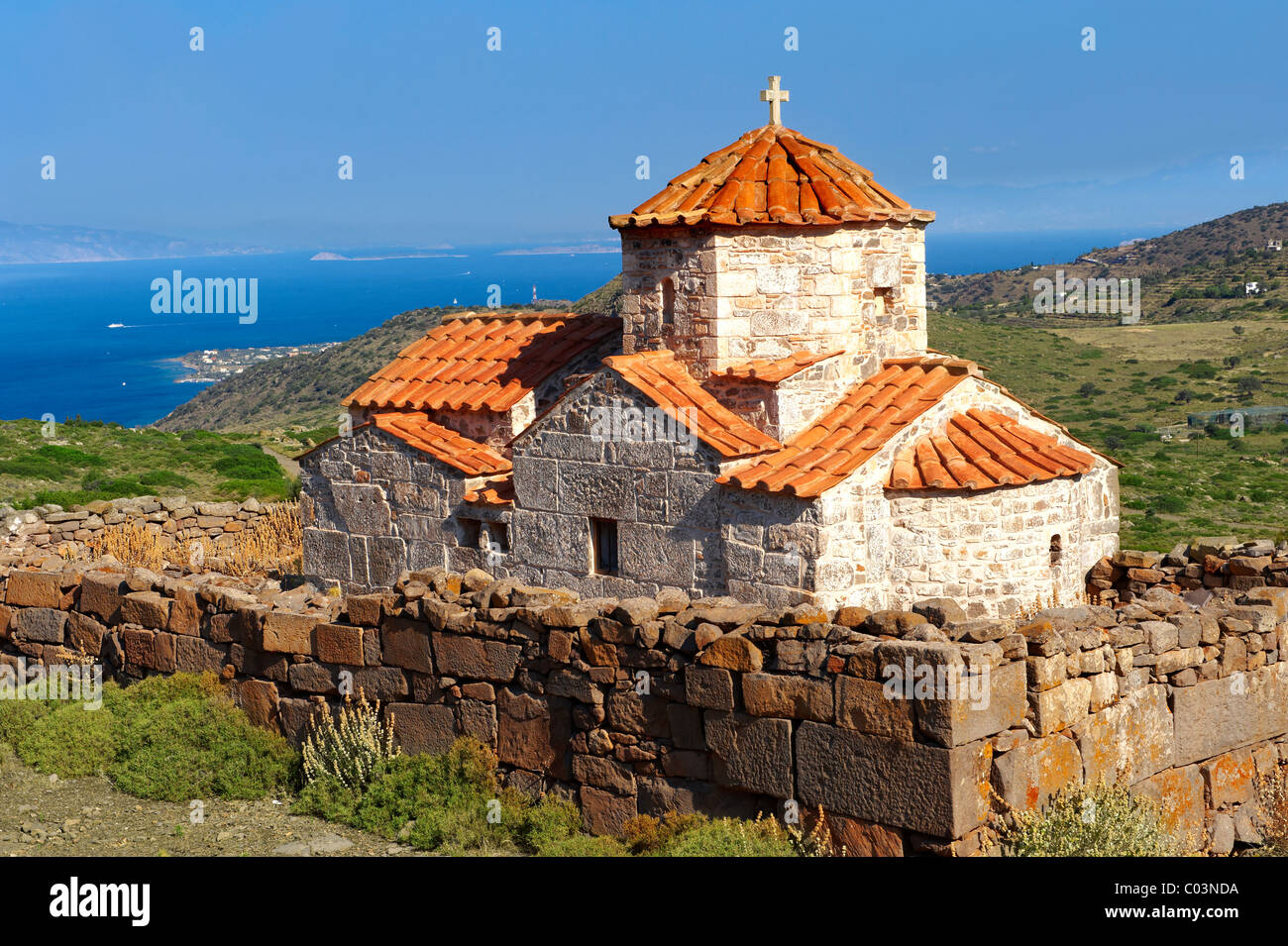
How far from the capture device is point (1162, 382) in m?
38.8

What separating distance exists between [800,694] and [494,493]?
5.42 m

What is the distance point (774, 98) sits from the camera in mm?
12812

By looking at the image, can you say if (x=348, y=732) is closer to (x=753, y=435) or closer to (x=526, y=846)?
(x=526, y=846)

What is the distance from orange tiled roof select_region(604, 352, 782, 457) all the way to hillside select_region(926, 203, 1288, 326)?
3766 cm

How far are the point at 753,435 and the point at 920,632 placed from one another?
3.76 metres

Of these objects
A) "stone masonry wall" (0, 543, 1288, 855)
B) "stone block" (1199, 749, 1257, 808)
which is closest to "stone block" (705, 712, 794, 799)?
"stone masonry wall" (0, 543, 1288, 855)

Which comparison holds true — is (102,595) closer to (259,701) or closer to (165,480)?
(259,701)

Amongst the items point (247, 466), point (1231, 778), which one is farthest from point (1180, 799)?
point (247, 466)

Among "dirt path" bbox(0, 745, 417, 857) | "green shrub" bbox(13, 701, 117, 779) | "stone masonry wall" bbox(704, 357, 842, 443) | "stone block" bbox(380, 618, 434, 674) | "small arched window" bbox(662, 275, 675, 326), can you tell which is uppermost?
"small arched window" bbox(662, 275, 675, 326)

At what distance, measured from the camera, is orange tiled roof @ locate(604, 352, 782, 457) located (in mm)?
10836

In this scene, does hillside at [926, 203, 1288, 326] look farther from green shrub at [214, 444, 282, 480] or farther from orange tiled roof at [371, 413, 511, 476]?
orange tiled roof at [371, 413, 511, 476]

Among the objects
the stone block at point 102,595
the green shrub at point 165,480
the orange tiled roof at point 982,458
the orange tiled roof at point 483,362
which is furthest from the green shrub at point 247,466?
the orange tiled roof at point 982,458
